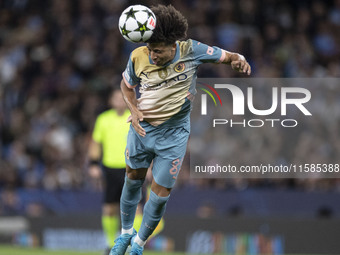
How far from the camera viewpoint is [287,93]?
14.1 m

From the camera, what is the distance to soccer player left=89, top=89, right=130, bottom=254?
36.5ft

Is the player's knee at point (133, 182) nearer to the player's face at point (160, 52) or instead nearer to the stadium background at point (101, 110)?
the player's face at point (160, 52)

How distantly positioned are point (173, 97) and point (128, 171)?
102 cm

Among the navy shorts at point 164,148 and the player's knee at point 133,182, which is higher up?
the navy shorts at point 164,148

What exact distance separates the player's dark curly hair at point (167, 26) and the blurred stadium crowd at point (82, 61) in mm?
7348

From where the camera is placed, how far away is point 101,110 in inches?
664

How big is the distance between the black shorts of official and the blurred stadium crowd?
375cm

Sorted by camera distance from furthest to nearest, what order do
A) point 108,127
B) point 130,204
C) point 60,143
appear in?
point 60,143 → point 108,127 → point 130,204

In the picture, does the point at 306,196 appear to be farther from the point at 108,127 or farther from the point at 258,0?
the point at 258,0

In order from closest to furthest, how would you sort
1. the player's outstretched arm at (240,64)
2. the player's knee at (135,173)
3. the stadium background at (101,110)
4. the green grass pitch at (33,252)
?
1. the player's outstretched arm at (240,64)
2. the player's knee at (135,173)
3. the green grass pitch at (33,252)
4. the stadium background at (101,110)

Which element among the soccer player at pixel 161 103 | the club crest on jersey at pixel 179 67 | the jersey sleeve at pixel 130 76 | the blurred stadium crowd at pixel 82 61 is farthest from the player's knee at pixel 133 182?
the blurred stadium crowd at pixel 82 61

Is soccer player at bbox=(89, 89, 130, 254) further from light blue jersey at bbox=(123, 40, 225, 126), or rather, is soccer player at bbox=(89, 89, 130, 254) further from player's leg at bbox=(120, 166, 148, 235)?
light blue jersey at bbox=(123, 40, 225, 126)

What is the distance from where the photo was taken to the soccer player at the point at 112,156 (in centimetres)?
1112

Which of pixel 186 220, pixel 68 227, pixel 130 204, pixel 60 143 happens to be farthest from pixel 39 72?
pixel 130 204
